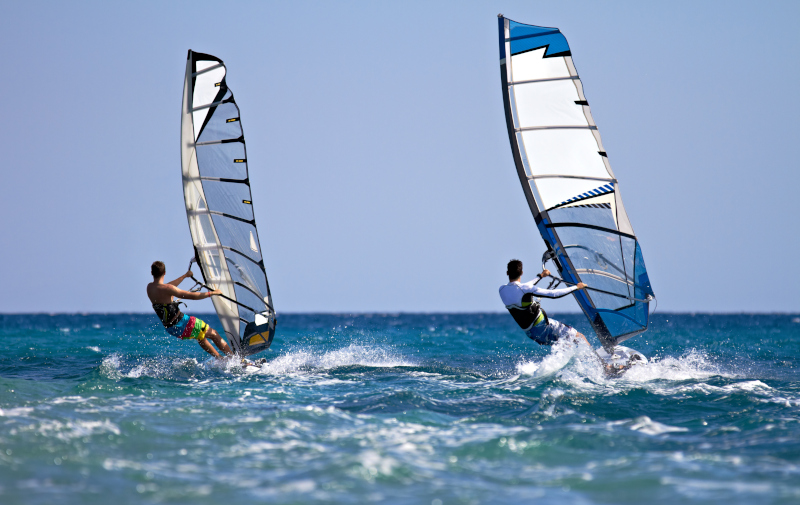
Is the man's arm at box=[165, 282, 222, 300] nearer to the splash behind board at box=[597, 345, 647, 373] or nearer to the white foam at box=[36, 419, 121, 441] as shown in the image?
the white foam at box=[36, 419, 121, 441]

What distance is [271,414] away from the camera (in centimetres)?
575

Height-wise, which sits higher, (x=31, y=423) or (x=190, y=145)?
(x=190, y=145)

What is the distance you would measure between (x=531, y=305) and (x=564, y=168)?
5.22 ft

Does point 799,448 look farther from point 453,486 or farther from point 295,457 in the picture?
point 295,457

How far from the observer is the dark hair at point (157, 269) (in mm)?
7902

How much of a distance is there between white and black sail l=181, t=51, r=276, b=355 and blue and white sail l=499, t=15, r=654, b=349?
3.20 meters

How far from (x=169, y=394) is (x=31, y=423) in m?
1.66

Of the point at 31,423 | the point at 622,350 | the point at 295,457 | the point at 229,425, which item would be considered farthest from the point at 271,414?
the point at 622,350

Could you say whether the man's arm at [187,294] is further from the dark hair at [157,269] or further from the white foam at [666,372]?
the white foam at [666,372]

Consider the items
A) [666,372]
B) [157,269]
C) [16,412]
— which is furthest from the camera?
[666,372]

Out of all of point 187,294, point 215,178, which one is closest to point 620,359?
point 187,294

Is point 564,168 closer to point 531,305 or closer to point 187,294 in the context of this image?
point 531,305

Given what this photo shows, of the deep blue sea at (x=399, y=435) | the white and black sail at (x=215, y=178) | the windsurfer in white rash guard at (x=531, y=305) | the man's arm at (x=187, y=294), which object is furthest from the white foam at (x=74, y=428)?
the windsurfer in white rash guard at (x=531, y=305)

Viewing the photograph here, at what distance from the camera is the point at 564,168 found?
7.72m
